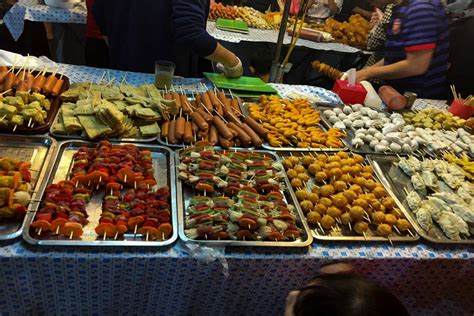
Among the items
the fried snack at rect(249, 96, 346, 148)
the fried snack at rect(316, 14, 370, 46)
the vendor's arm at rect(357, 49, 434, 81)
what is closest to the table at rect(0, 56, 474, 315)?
the fried snack at rect(249, 96, 346, 148)

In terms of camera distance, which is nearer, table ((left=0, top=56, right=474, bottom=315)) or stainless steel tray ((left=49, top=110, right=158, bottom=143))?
table ((left=0, top=56, right=474, bottom=315))

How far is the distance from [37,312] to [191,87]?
93.5 inches

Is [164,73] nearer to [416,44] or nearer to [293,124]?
[293,124]

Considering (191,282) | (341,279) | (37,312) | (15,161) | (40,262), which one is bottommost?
(37,312)

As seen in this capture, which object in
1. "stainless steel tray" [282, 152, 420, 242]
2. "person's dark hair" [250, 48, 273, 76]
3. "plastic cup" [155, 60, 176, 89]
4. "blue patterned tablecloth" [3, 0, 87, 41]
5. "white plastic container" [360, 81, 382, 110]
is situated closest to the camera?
"stainless steel tray" [282, 152, 420, 242]

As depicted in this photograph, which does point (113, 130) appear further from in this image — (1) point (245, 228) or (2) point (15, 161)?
(1) point (245, 228)

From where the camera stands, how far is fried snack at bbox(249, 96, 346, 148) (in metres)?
3.06

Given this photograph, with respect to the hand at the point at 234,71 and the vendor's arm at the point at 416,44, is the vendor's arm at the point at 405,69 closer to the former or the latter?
the vendor's arm at the point at 416,44

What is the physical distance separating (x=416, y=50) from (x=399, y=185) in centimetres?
212

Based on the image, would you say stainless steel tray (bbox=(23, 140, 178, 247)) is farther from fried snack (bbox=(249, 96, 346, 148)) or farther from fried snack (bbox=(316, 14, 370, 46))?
fried snack (bbox=(316, 14, 370, 46))

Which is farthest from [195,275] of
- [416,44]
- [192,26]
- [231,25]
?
[231,25]

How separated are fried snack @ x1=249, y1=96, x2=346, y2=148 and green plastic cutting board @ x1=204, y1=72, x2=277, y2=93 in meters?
0.20

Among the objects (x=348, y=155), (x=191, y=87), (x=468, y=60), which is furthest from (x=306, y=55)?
(x=348, y=155)

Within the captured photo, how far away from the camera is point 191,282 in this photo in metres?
1.97
